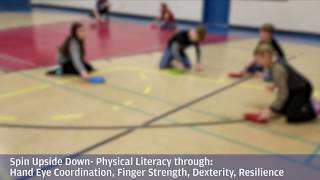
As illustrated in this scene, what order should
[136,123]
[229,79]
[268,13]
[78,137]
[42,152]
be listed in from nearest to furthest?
[42,152] < [78,137] < [136,123] < [229,79] < [268,13]

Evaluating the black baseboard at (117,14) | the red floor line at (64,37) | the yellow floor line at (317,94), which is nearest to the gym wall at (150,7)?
the black baseboard at (117,14)

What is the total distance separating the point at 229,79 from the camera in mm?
5344

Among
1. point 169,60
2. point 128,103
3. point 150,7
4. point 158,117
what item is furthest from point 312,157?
point 150,7

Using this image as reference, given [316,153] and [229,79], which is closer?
[316,153]

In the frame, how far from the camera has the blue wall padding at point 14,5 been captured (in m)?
14.6

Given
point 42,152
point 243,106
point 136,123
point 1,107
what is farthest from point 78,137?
point 243,106

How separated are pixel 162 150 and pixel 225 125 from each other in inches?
33.3

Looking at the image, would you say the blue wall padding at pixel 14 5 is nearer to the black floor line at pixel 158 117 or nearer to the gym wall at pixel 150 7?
the gym wall at pixel 150 7

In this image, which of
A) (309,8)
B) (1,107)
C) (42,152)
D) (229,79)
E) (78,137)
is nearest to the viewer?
(42,152)

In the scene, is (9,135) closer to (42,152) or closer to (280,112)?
(42,152)

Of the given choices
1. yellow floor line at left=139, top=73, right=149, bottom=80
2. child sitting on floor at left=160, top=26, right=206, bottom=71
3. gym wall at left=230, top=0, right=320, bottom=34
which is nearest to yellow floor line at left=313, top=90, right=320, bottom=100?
child sitting on floor at left=160, top=26, right=206, bottom=71

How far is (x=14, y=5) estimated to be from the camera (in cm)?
1484

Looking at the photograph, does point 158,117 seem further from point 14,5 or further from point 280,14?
point 14,5

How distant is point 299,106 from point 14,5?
1364 cm
